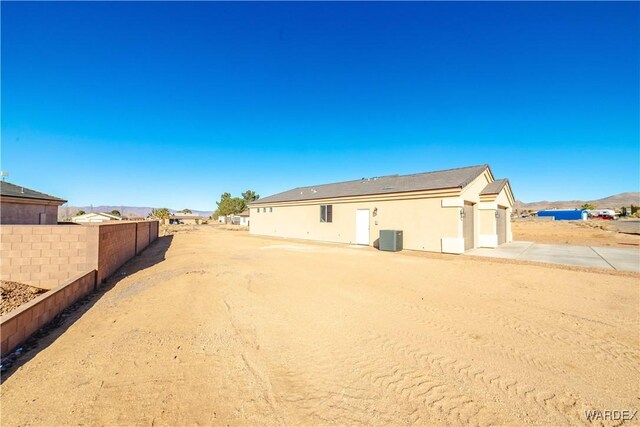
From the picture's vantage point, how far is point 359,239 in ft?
62.0

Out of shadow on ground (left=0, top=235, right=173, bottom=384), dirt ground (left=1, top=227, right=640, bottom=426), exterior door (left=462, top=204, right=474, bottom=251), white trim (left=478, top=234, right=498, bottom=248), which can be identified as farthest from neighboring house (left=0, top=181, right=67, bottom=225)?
white trim (left=478, top=234, right=498, bottom=248)

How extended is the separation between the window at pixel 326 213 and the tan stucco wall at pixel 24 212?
17.8 metres

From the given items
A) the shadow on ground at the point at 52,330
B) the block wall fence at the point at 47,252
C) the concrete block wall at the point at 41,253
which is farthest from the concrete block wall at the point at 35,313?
the concrete block wall at the point at 41,253

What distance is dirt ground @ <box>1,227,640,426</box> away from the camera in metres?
2.80

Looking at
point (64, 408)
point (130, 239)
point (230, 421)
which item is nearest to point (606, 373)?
point (230, 421)

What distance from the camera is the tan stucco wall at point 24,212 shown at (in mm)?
14016

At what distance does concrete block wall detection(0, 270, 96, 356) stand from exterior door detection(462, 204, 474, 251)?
1581cm

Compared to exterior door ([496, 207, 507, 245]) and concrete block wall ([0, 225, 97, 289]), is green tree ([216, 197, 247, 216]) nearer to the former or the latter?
exterior door ([496, 207, 507, 245])

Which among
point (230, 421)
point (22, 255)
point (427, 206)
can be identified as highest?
point (427, 206)

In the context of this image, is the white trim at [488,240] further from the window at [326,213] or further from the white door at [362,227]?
the window at [326,213]

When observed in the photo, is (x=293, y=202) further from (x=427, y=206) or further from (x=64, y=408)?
(x=64, y=408)

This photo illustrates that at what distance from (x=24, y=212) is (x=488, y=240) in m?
27.2

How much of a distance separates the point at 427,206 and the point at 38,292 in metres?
15.9

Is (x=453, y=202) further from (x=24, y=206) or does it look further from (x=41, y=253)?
(x=24, y=206)
